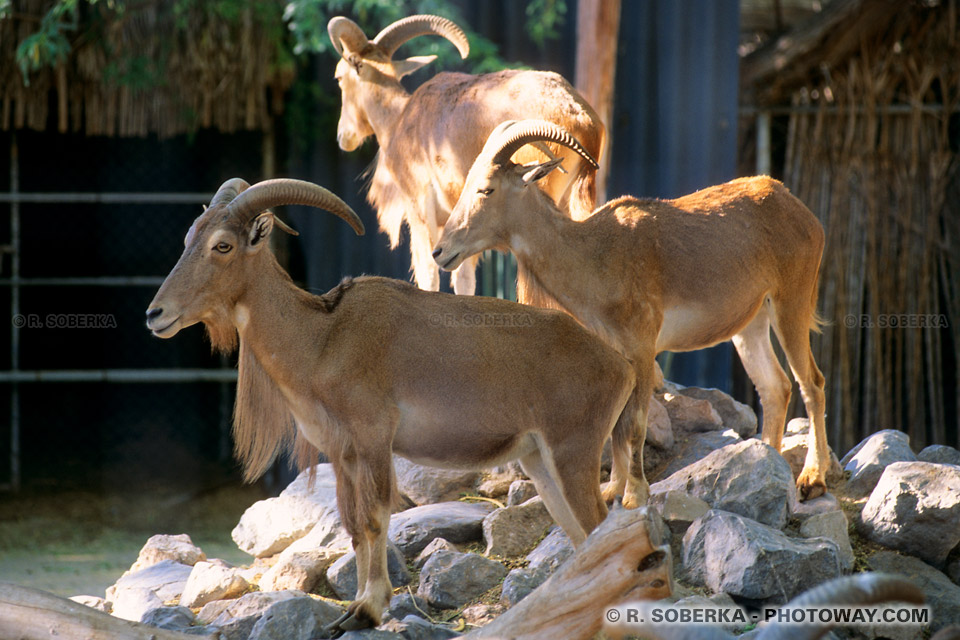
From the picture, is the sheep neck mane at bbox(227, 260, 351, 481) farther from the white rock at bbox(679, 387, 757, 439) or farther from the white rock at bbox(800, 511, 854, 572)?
the white rock at bbox(679, 387, 757, 439)

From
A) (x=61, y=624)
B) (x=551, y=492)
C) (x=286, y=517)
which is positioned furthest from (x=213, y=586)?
(x=551, y=492)

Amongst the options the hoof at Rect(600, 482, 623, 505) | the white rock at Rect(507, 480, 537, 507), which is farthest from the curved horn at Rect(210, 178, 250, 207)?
the hoof at Rect(600, 482, 623, 505)

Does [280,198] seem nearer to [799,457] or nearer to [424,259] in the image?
[424,259]

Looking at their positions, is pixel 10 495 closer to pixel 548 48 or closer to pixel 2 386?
pixel 2 386

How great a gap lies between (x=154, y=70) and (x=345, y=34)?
2821 mm

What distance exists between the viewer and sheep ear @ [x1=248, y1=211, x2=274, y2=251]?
457cm

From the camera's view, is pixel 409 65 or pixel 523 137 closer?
pixel 523 137

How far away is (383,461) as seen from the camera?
4363 millimetres

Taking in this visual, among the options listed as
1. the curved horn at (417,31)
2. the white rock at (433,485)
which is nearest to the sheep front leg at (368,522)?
the white rock at (433,485)

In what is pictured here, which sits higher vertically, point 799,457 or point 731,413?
point 731,413

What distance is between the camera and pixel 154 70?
913 cm

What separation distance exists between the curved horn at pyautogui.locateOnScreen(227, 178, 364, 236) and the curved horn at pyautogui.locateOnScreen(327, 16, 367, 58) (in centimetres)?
279

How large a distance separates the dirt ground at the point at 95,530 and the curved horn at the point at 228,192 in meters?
3.93

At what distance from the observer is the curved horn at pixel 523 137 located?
17.0 ft
